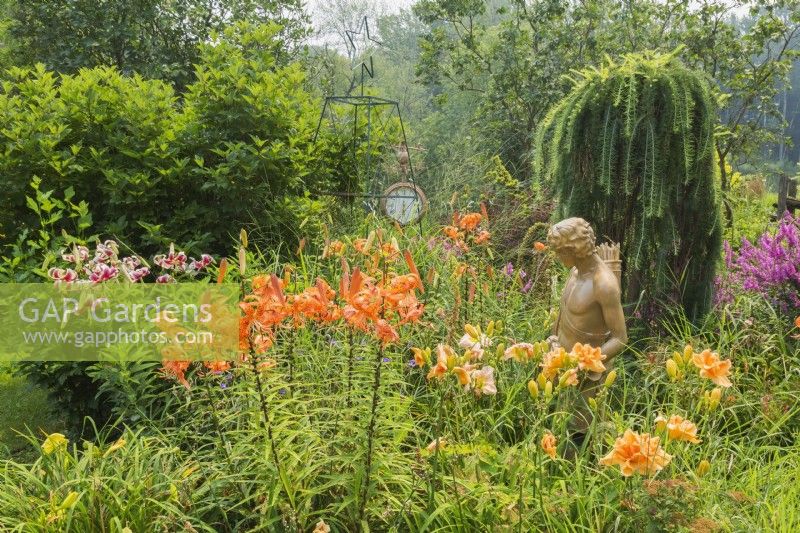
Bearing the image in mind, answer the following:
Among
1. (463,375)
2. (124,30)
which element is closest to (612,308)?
(463,375)

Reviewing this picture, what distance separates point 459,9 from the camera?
8008mm

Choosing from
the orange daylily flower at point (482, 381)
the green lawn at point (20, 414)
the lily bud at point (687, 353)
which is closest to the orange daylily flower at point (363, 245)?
the orange daylily flower at point (482, 381)

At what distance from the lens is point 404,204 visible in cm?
551

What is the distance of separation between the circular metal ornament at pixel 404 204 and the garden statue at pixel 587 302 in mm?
2418

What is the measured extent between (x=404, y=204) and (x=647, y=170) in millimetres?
2206

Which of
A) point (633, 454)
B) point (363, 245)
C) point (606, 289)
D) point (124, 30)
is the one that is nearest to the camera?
point (633, 454)

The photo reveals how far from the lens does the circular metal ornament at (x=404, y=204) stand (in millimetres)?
5387

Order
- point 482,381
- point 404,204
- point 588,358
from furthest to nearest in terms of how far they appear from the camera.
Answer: point 404,204
point 482,381
point 588,358

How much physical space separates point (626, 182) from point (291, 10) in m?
7.07

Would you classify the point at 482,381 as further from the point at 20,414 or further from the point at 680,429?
the point at 20,414

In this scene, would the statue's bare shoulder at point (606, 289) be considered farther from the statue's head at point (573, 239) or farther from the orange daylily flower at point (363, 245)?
the orange daylily flower at point (363, 245)

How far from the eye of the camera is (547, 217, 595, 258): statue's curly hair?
282 cm

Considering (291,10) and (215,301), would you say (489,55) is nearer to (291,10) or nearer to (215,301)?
(291,10)

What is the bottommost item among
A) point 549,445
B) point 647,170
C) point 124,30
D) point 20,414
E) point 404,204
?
point 20,414
